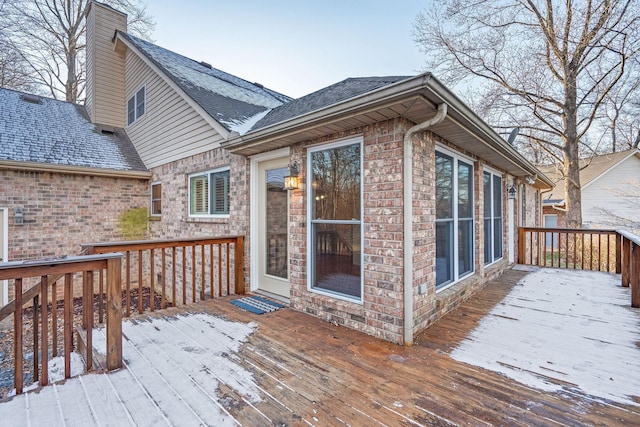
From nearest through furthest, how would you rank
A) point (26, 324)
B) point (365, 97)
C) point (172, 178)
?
point (365, 97)
point (26, 324)
point (172, 178)

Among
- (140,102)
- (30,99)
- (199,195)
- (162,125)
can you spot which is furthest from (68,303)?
(30,99)

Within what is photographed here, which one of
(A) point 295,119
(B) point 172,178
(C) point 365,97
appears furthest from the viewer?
(B) point 172,178

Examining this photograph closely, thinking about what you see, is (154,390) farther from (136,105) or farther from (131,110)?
(131,110)

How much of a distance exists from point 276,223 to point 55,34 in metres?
13.9

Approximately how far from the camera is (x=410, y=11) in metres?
A: 9.21

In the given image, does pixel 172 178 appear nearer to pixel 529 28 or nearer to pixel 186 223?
pixel 186 223

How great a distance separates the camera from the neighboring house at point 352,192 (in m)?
2.95

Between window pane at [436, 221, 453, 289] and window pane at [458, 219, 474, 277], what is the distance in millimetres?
359

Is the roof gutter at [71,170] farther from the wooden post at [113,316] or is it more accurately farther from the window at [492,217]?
the window at [492,217]

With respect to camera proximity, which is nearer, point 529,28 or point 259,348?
point 259,348

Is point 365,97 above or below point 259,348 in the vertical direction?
above

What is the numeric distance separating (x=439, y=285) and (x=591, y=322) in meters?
1.70

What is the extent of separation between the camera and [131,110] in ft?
27.8

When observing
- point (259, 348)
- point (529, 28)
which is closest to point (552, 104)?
point (529, 28)
